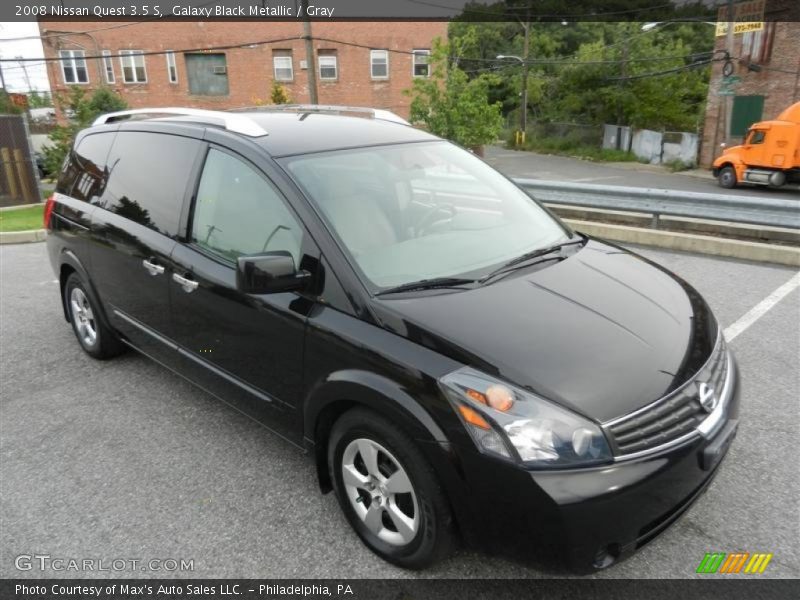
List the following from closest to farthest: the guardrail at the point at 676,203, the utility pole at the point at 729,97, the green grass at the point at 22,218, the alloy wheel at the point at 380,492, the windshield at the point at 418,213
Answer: the alloy wheel at the point at 380,492 < the windshield at the point at 418,213 < the guardrail at the point at 676,203 < the green grass at the point at 22,218 < the utility pole at the point at 729,97

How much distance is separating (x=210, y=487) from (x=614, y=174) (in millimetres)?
26403

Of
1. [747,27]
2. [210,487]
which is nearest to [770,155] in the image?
[747,27]

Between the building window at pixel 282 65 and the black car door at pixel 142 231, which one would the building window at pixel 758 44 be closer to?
the building window at pixel 282 65

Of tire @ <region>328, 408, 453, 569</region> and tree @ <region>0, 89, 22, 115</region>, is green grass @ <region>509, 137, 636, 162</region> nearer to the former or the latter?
tree @ <region>0, 89, 22, 115</region>

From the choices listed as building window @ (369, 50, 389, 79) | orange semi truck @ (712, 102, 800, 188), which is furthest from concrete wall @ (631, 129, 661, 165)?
building window @ (369, 50, 389, 79)

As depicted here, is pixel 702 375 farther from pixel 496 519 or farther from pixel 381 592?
pixel 381 592

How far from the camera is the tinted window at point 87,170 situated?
4160 mm

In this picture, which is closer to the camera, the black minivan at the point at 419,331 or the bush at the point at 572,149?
the black minivan at the point at 419,331

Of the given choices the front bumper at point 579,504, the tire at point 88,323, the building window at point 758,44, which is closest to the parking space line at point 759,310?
the front bumper at point 579,504

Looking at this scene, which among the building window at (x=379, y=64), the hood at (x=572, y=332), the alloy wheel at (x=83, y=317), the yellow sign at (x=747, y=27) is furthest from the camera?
the building window at (x=379, y=64)

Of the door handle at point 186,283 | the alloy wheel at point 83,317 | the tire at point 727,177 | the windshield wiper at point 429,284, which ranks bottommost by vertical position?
the tire at point 727,177

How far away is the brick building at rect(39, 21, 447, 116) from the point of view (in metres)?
32.7

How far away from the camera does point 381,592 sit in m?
2.36

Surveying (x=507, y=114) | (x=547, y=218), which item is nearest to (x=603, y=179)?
(x=547, y=218)
